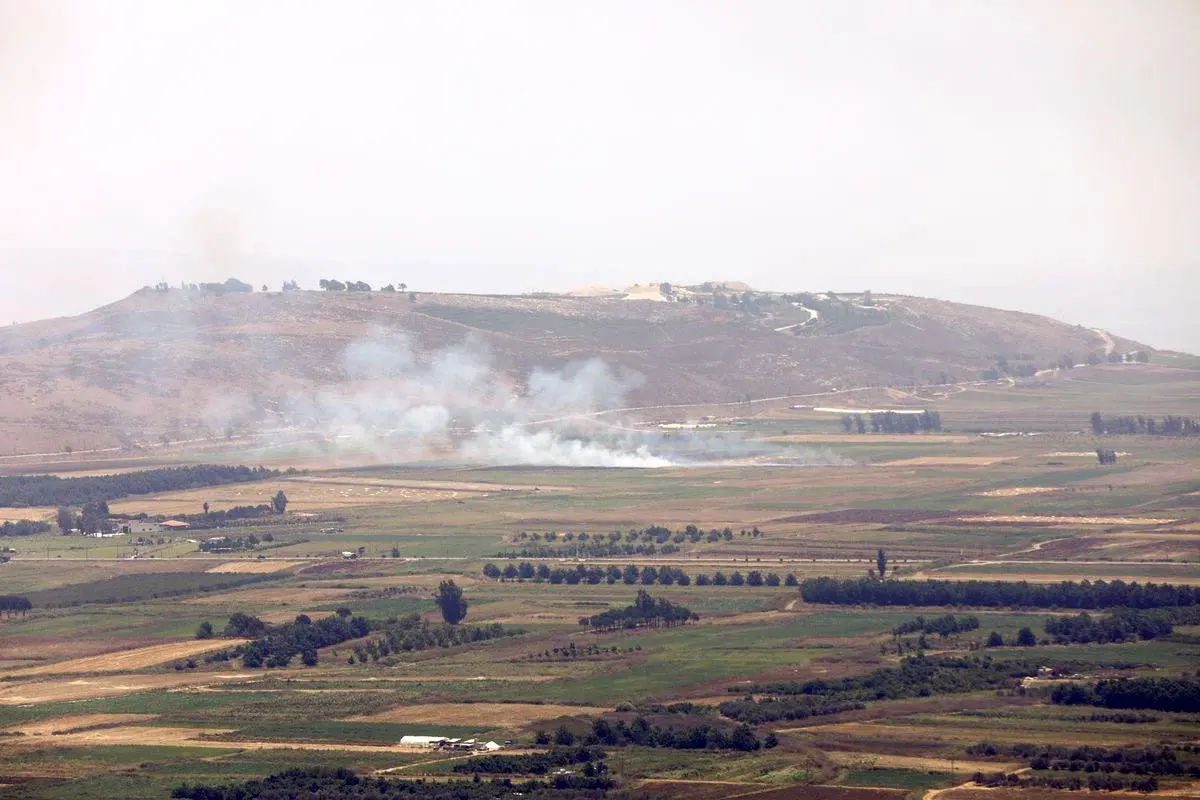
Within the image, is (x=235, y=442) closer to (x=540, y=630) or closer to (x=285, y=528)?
(x=285, y=528)

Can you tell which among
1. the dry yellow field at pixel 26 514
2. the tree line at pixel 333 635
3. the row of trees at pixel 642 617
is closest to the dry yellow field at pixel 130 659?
the tree line at pixel 333 635

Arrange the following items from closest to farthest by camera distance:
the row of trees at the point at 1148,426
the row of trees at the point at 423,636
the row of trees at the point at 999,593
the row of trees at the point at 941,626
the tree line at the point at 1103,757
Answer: the tree line at the point at 1103,757
the row of trees at the point at 941,626
the row of trees at the point at 423,636
the row of trees at the point at 999,593
the row of trees at the point at 1148,426

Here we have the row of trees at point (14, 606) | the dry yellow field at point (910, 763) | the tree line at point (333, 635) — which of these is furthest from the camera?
the row of trees at point (14, 606)

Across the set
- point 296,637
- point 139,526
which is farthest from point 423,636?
point 139,526

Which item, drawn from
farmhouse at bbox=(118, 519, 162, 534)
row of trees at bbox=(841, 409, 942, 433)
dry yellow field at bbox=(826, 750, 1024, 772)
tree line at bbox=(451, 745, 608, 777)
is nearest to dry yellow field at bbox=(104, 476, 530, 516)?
farmhouse at bbox=(118, 519, 162, 534)

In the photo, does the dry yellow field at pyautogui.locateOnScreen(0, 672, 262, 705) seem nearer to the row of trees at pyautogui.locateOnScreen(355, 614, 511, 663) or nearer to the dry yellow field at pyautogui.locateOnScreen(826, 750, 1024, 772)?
the row of trees at pyautogui.locateOnScreen(355, 614, 511, 663)

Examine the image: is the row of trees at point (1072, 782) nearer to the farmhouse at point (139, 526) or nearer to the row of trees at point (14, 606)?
the row of trees at point (14, 606)

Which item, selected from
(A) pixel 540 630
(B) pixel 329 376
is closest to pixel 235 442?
(B) pixel 329 376
